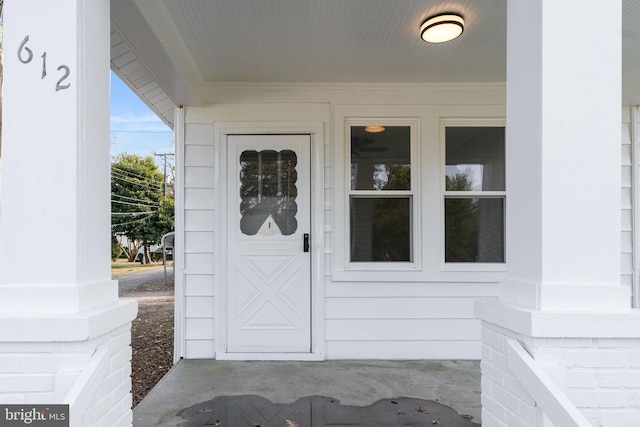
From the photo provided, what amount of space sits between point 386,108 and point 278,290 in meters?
2.00

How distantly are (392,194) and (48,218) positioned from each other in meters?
2.83

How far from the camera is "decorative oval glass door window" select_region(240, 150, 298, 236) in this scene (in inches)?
145

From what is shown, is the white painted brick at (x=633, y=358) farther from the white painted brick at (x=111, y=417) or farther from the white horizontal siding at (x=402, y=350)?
the white horizontal siding at (x=402, y=350)

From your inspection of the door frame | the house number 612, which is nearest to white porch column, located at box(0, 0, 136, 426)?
the house number 612

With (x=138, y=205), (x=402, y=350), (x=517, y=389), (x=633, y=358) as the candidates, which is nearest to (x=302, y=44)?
(x=517, y=389)

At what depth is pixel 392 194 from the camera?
370 cm

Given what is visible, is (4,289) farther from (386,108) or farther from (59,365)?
(386,108)

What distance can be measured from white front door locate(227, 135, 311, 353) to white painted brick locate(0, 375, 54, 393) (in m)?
2.24

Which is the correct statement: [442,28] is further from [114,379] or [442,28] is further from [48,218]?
[114,379]

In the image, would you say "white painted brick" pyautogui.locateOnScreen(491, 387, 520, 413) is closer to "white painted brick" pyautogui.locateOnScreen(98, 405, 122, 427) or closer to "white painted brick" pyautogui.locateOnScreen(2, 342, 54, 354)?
"white painted brick" pyautogui.locateOnScreen(98, 405, 122, 427)

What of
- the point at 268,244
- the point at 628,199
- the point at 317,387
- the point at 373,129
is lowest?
the point at 317,387

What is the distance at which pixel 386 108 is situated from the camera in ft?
12.1

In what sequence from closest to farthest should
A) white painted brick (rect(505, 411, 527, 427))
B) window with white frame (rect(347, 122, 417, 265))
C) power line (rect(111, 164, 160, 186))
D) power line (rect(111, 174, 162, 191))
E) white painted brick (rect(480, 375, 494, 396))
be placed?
1. white painted brick (rect(505, 411, 527, 427))
2. white painted brick (rect(480, 375, 494, 396))
3. window with white frame (rect(347, 122, 417, 265))
4. power line (rect(111, 174, 162, 191))
5. power line (rect(111, 164, 160, 186))

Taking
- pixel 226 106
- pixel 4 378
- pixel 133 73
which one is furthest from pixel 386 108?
pixel 4 378
